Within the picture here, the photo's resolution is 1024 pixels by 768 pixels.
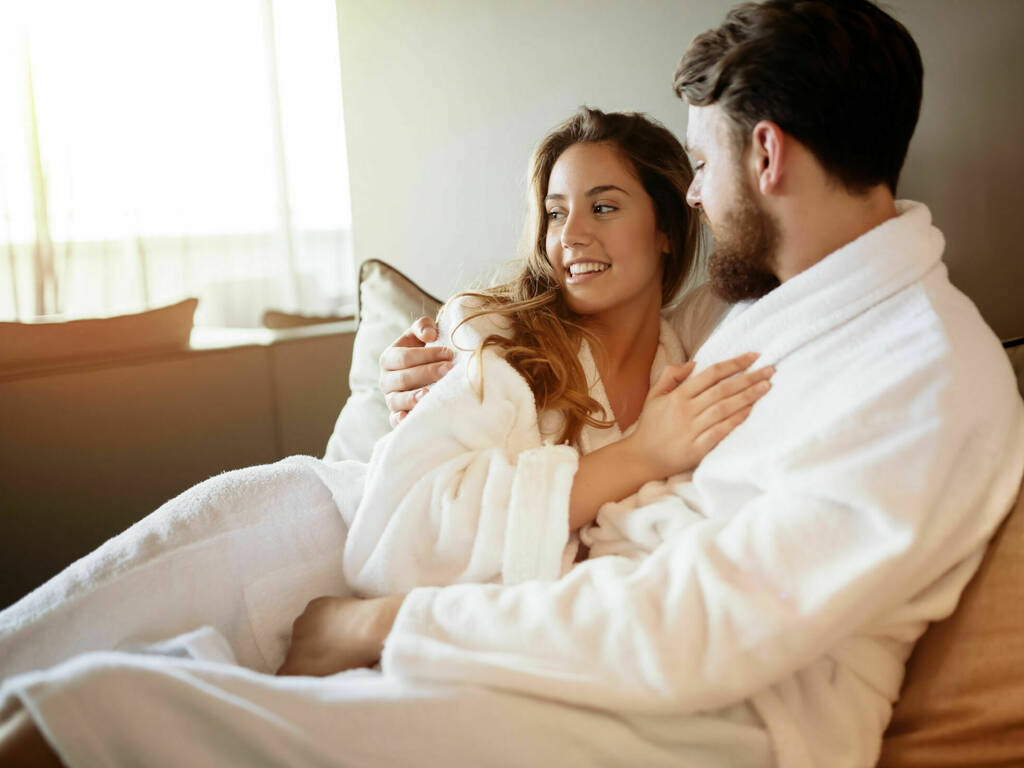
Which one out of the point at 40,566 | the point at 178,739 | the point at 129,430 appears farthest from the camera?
the point at 129,430

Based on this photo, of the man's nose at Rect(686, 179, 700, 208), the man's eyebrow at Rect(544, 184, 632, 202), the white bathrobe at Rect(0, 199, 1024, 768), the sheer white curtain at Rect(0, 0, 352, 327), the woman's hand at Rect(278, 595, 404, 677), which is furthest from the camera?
the sheer white curtain at Rect(0, 0, 352, 327)

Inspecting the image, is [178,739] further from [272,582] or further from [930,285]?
[930,285]

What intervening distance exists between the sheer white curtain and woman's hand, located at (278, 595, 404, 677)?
3.46 m

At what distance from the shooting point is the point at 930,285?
3.35 feet

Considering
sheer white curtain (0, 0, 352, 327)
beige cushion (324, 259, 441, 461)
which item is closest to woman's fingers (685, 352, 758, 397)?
beige cushion (324, 259, 441, 461)

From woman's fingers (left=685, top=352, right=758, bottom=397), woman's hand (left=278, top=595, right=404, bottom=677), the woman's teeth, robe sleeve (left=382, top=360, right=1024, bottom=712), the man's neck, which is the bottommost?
woman's hand (left=278, top=595, right=404, bottom=677)

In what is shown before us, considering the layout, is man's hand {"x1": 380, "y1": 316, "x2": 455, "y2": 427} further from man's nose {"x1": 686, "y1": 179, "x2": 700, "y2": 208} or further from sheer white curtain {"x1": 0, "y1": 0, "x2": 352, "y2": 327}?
sheer white curtain {"x1": 0, "y1": 0, "x2": 352, "y2": 327}

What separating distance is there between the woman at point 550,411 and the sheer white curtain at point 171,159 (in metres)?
2.96

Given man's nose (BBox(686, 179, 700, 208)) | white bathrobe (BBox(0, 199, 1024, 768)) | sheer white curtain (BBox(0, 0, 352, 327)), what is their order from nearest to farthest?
white bathrobe (BBox(0, 199, 1024, 768)), man's nose (BBox(686, 179, 700, 208)), sheer white curtain (BBox(0, 0, 352, 327))

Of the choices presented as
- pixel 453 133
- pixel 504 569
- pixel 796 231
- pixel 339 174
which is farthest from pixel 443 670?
pixel 339 174

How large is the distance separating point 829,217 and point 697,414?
293 millimetres

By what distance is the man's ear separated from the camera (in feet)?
3.55

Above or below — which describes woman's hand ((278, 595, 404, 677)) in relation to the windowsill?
below

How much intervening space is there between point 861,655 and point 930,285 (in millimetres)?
422
